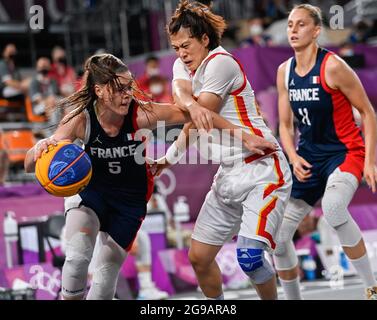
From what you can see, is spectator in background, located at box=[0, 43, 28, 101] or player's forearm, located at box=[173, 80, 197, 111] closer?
player's forearm, located at box=[173, 80, 197, 111]

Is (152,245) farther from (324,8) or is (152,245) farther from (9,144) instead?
(324,8)

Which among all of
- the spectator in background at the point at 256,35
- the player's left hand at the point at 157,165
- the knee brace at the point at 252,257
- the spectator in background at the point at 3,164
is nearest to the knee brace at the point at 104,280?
the player's left hand at the point at 157,165

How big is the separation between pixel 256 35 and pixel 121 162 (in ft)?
27.9

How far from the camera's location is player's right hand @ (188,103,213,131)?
4.59 metres

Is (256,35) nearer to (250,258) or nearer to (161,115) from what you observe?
(161,115)

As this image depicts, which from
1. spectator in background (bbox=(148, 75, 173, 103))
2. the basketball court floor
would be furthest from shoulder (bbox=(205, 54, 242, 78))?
spectator in background (bbox=(148, 75, 173, 103))

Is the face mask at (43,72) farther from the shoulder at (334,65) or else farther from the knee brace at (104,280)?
the knee brace at (104,280)

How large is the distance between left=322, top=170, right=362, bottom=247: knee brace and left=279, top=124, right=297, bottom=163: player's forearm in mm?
330

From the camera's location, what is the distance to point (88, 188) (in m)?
5.00

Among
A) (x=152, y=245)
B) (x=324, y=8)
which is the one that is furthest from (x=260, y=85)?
(x=324, y=8)

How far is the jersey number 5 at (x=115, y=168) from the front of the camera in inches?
195

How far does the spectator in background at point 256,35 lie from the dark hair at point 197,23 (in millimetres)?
7282

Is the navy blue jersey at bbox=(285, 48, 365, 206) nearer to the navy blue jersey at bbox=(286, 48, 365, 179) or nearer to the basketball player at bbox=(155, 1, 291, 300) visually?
the navy blue jersey at bbox=(286, 48, 365, 179)
